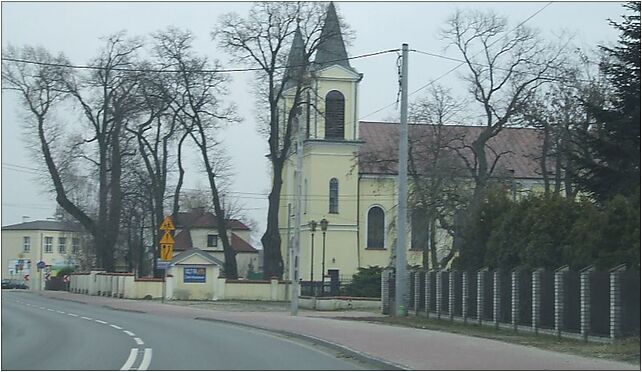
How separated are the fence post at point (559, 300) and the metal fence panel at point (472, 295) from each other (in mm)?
6427

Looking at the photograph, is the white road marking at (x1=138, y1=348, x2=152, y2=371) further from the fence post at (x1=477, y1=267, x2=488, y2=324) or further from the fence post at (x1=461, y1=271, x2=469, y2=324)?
the fence post at (x1=461, y1=271, x2=469, y2=324)

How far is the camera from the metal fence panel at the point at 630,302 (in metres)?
22.8

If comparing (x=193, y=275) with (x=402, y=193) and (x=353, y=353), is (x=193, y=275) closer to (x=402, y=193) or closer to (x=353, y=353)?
(x=402, y=193)

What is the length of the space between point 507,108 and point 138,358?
34818 mm

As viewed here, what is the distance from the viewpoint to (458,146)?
60062mm

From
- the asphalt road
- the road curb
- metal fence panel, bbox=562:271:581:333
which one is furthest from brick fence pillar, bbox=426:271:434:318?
metal fence panel, bbox=562:271:581:333

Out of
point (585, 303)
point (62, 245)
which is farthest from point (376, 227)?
point (585, 303)

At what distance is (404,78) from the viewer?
115 ft

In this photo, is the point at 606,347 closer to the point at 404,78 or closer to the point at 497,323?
the point at 497,323

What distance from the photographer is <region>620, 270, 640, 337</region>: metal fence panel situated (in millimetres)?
22828

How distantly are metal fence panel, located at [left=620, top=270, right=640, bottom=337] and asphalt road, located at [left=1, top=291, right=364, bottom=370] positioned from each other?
7.10 m

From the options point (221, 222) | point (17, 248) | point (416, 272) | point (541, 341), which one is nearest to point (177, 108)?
point (221, 222)

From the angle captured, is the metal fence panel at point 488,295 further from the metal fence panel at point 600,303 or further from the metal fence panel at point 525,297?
the metal fence panel at point 600,303

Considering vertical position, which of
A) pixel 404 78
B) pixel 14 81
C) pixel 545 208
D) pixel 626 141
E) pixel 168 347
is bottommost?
pixel 168 347
